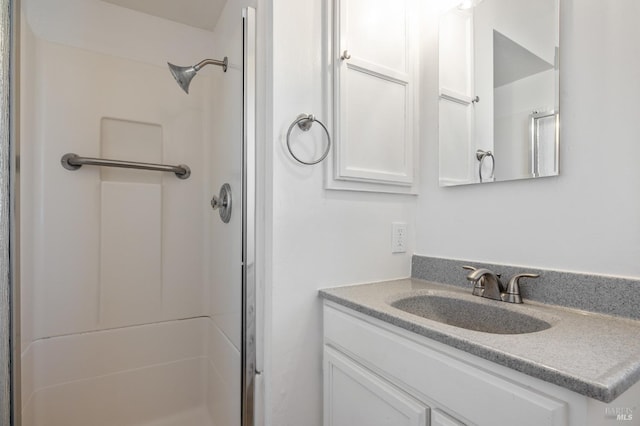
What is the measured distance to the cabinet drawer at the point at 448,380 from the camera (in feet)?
1.89

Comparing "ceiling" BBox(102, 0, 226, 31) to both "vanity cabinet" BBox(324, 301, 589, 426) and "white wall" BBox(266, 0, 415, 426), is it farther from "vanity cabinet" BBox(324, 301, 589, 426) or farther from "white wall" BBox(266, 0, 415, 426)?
"vanity cabinet" BBox(324, 301, 589, 426)

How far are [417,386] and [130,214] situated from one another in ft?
5.31

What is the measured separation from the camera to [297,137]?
44.1 inches

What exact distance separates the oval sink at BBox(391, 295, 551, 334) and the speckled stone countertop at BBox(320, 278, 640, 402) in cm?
2

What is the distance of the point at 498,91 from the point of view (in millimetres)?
1131

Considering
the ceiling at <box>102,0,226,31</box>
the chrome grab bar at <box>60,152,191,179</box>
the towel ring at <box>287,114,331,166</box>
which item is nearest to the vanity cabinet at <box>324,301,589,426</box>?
the towel ring at <box>287,114,331,166</box>

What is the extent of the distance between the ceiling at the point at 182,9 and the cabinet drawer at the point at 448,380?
1750 millimetres

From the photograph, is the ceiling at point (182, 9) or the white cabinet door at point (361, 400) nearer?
the white cabinet door at point (361, 400)

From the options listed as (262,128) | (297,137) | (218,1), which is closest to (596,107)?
(297,137)

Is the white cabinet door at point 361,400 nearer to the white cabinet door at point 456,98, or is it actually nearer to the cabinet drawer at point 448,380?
the cabinet drawer at point 448,380

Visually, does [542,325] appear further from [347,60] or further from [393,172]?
[347,60]

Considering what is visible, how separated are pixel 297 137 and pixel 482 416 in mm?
937

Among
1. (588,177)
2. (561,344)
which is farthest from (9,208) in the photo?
(588,177)

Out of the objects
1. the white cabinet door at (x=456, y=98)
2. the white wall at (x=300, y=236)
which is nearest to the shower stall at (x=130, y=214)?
the white wall at (x=300, y=236)
